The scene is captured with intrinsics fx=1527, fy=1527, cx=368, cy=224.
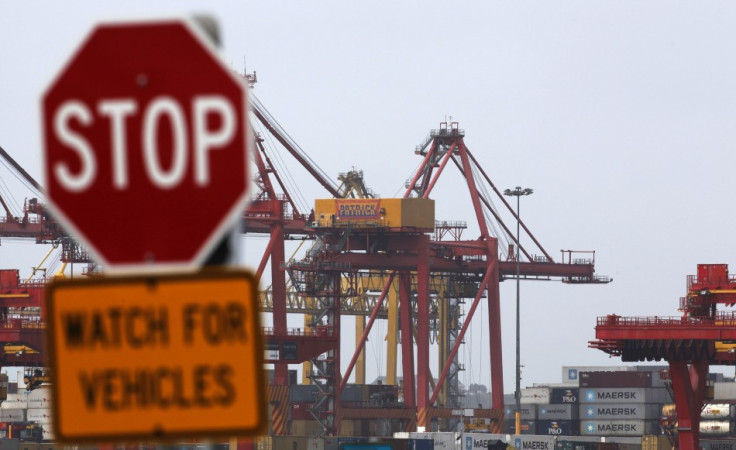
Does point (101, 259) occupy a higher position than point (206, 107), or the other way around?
point (206, 107)

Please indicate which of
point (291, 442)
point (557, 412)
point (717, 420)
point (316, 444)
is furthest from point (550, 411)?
point (316, 444)

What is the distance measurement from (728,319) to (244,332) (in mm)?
82598

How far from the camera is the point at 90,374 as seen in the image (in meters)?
6.48

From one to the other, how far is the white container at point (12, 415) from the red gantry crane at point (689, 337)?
8738cm

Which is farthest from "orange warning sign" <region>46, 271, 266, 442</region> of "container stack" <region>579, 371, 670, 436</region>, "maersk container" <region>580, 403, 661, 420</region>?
"maersk container" <region>580, 403, 661, 420</region>

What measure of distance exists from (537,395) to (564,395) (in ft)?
13.6

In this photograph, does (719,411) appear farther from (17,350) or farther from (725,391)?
(17,350)

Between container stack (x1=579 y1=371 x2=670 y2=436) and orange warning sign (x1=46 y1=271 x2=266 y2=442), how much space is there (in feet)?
396

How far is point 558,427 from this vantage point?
442ft

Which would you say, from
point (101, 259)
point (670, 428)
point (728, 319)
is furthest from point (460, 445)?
point (101, 259)

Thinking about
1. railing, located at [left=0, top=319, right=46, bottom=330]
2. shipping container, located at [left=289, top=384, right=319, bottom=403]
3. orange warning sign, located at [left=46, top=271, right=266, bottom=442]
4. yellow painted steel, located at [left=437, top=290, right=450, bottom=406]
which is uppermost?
yellow painted steel, located at [left=437, top=290, right=450, bottom=406]

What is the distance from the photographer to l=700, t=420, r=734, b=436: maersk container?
12014 centimetres

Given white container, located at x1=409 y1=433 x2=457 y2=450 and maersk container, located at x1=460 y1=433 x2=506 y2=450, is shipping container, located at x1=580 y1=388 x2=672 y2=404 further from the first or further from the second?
white container, located at x1=409 y1=433 x2=457 y2=450

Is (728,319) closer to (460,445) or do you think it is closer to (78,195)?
(460,445)
